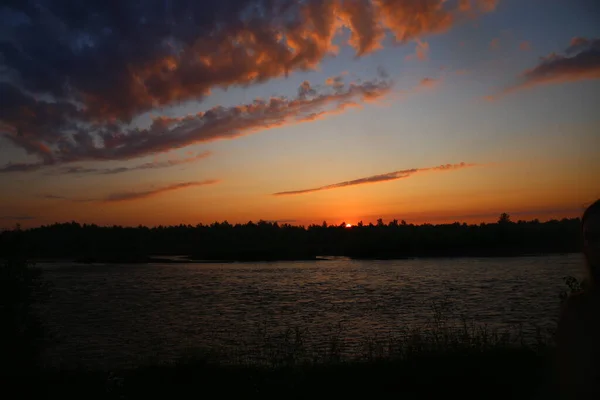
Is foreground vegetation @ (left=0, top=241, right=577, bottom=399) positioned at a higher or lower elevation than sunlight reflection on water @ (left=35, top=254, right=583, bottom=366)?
higher

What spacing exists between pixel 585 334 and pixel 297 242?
123941 millimetres

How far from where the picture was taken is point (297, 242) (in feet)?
412

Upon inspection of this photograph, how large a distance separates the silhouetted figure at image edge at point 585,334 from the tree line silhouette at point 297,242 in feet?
267

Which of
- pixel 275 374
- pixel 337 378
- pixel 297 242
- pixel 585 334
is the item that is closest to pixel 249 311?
pixel 275 374

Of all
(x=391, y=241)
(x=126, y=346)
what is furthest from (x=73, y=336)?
(x=391, y=241)

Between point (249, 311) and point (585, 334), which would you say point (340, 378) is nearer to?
point (585, 334)

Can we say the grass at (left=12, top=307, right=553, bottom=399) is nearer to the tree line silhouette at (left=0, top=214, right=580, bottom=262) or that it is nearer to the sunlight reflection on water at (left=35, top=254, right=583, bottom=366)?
the sunlight reflection on water at (left=35, top=254, right=583, bottom=366)

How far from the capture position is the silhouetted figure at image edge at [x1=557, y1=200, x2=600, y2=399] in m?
1.99

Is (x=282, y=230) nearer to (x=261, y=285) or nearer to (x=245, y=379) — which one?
(x=261, y=285)

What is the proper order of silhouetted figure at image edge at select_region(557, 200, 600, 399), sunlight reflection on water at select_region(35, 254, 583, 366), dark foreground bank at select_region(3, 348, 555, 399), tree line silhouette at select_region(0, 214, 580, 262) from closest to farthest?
silhouetted figure at image edge at select_region(557, 200, 600, 399) < dark foreground bank at select_region(3, 348, 555, 399) < sunlight reflection on water at select_region(35, 254, 583, 366) < tree line silhouette at select_region(0, 214, 580, 262)

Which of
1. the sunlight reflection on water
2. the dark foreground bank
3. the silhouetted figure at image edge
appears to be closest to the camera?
the silhouetted figure at image edge

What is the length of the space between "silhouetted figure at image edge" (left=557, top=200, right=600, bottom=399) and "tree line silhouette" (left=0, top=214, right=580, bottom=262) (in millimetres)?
81327

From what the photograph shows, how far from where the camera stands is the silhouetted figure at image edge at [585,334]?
199cm

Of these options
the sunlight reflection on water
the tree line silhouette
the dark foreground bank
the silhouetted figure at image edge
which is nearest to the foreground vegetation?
the dark foreground bank
